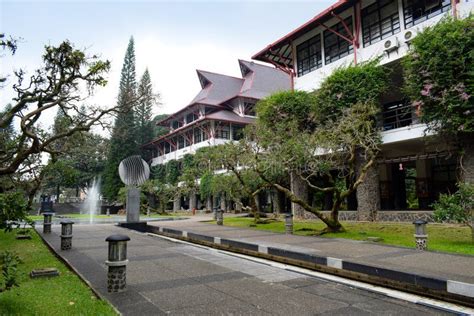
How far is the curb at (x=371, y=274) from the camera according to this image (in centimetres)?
548

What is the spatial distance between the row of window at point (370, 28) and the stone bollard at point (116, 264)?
16805 mm

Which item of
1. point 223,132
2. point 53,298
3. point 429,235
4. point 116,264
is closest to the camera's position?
point 53,298

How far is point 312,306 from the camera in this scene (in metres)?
4.95

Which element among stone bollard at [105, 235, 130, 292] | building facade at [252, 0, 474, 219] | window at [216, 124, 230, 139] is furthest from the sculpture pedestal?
window at [216, 124, 230, 139]

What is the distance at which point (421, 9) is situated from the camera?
16297mm

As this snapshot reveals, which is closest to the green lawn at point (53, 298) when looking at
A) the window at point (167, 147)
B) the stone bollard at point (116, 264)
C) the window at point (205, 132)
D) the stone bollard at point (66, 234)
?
the stone bollard at point (116, 264)

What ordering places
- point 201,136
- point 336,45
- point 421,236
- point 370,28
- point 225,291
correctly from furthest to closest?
point 201,136 < point 336,45 < point 370,28 < point 421,236 < point 225,291

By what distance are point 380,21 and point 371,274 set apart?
1544 centimetres

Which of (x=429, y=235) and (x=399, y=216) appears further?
(x=399, y=216)

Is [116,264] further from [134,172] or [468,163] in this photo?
[468,163]

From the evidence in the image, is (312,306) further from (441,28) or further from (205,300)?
(441,28)

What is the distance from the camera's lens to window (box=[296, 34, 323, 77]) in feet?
70.7

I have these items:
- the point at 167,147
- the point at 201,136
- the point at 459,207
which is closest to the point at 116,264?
the point at 459,207

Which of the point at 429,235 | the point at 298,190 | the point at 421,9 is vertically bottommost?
the point at 429,235
